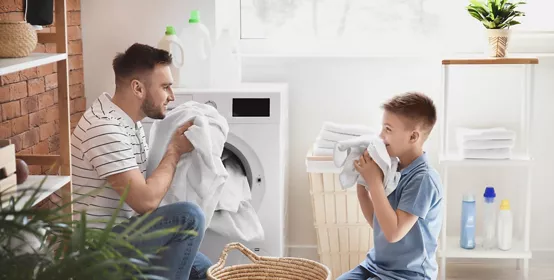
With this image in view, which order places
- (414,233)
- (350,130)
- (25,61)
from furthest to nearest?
1. (350,130)
2. (414,233)
3. (25,61)

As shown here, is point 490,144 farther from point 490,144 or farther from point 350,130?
point 350,130

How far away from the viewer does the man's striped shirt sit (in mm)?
2590

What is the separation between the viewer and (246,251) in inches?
114

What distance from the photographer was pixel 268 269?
2947mm

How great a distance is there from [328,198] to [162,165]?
1.01m

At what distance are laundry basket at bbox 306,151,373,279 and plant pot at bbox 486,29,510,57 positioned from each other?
2.70ft

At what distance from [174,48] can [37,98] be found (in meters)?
0.65

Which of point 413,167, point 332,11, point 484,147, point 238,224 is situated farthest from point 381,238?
point 332,11

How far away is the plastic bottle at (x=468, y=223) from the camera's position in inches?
144

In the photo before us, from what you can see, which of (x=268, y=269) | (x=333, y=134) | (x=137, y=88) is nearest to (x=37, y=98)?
(x=137, y=88)

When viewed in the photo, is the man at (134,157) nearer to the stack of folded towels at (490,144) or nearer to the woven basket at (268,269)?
the woven basket at (268,269)

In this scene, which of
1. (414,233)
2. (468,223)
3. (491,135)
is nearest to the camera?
(414,233)

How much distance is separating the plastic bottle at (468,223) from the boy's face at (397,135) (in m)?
1.06

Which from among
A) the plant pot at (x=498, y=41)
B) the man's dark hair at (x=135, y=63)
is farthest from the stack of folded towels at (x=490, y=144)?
the man's dark hair at (x=135, y=63)
